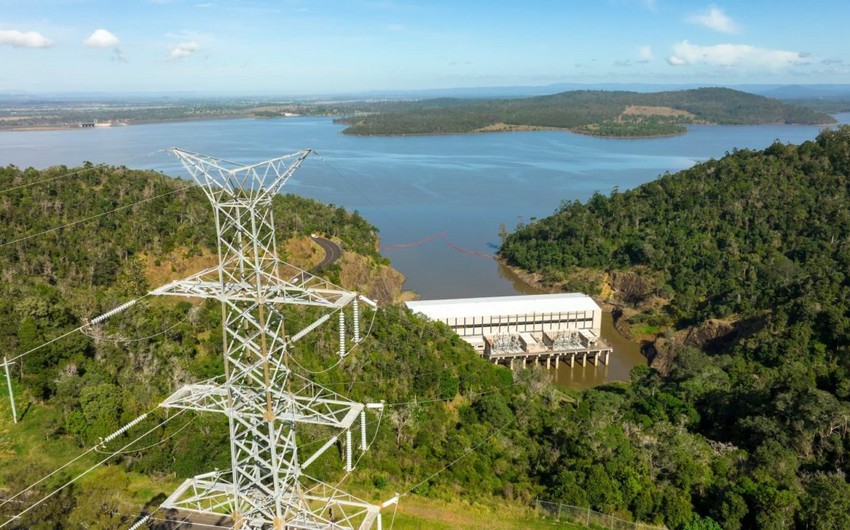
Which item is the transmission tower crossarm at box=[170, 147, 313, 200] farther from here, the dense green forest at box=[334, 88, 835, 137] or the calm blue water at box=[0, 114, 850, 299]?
the dense green forest at box=[334, 88, 835, 137]

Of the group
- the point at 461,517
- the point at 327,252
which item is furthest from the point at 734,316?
the point at 461,517

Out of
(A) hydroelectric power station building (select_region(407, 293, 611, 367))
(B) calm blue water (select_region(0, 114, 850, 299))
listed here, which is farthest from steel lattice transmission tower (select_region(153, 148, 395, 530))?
(B) calm blue water (select_region(0, 114, 850, 299))

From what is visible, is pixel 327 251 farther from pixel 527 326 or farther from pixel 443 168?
pixel 443 168

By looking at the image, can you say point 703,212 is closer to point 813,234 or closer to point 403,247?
point 813,234

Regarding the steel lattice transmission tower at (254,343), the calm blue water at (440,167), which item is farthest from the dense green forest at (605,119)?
the steel lattice transmission tower at (254,343)

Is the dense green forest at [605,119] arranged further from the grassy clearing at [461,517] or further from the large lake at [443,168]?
the grassy clearing at [461,517]

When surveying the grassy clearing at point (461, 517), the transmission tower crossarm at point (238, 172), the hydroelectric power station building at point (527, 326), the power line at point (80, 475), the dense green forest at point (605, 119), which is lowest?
the hydroelectric power station building at point (527, 326)
